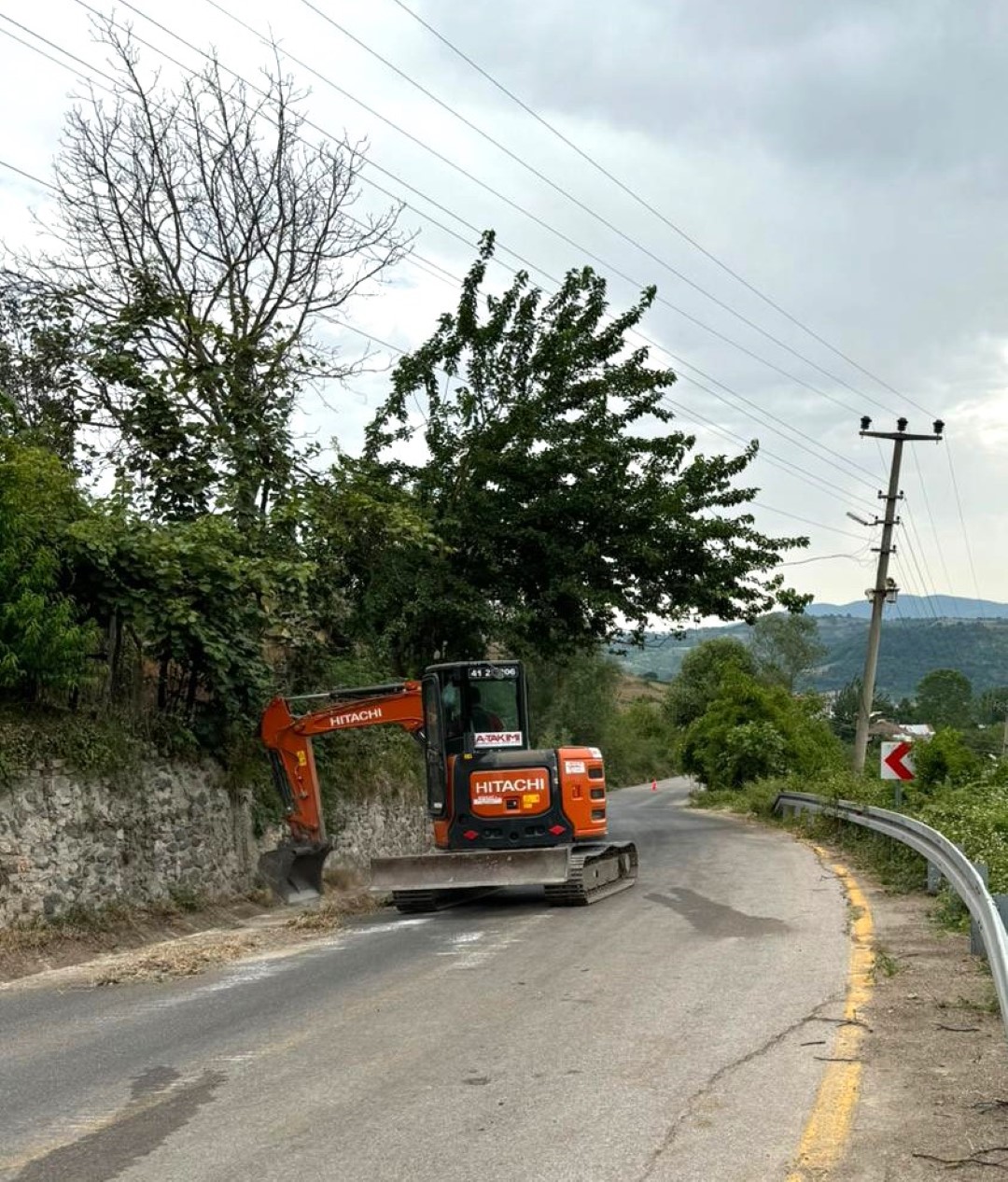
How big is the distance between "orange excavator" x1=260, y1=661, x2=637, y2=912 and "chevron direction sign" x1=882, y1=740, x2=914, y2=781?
672cm

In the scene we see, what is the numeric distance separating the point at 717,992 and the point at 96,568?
366 inches

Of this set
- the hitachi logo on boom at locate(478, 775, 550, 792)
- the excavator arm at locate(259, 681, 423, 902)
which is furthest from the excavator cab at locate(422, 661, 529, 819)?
the hitachi logo on boom at locate(478, 775, 550, 792)

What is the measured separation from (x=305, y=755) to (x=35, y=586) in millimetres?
4362

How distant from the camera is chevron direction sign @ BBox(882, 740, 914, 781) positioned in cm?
2081

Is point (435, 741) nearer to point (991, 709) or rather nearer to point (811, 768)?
point (811, 768)

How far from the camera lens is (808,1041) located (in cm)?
716

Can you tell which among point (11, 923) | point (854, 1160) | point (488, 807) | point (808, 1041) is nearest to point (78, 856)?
point (11, 923)

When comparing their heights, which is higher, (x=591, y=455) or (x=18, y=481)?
(x=591, y=455)

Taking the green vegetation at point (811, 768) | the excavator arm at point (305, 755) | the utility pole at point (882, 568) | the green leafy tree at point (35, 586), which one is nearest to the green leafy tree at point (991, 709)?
the green vegetation at point (811, 768)

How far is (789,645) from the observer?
4943 inches

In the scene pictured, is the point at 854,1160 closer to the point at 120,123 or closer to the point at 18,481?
the point at 18,481

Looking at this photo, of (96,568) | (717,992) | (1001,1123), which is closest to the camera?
(1001,1123)

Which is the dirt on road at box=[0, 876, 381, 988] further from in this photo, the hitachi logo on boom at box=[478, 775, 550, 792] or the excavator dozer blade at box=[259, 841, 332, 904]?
the hitachi logo on boom at box=[478, 775, 550, 792]

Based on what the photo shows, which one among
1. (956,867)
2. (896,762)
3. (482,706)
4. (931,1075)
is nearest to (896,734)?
(896,762)
